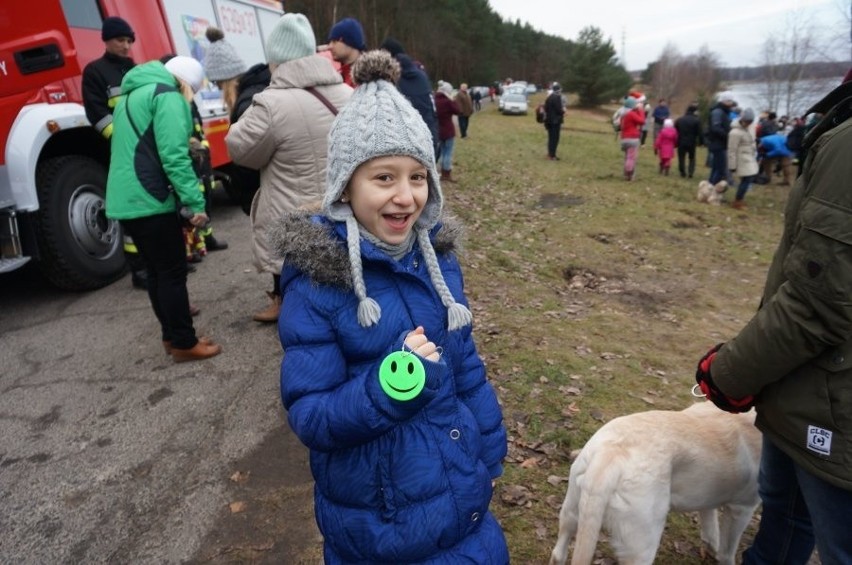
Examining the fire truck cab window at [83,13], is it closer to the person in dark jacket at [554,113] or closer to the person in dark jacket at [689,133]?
the person in dark jacket at [554,113]

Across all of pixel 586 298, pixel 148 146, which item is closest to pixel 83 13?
pixel 148 146

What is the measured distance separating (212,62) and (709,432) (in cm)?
460

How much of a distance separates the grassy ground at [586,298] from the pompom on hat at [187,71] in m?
3.09

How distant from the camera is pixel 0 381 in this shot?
13.0 ft

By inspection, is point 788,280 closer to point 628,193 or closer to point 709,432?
point 709,432

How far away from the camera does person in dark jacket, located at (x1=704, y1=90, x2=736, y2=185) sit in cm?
1114

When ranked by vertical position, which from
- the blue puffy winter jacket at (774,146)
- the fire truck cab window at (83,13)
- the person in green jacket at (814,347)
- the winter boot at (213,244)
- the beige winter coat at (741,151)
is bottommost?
the blue puffy winter jacket at (774,146)

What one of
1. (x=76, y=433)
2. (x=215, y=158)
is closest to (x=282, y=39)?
(x=76, y=433)

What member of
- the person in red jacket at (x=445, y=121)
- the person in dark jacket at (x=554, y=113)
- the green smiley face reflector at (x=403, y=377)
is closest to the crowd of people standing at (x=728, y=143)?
the person in dark jacket at (x=554, y=113)

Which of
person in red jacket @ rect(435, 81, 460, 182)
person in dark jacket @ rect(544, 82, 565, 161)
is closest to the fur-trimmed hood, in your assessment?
person in red jacket @ rect(435, 81, 460, 182)

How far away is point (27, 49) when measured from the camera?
4852 mm

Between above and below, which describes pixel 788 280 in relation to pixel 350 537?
above

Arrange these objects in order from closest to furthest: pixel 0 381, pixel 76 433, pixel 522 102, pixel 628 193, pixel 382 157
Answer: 1. pixel 382 157
2. pixel 76 433
3. pixel 0 381
4. pixel 628 193
5. pixel 522 102

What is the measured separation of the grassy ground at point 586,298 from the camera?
10.8 ft
